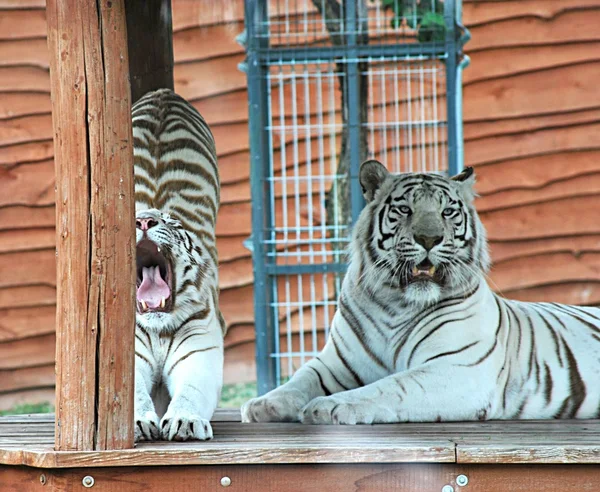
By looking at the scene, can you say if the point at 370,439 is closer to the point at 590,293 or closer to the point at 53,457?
the point at 53,457

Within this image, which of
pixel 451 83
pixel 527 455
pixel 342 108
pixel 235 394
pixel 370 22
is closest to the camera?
pixel 527 455

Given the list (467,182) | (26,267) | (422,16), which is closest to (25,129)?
(26,267)

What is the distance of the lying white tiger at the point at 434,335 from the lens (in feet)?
8.17

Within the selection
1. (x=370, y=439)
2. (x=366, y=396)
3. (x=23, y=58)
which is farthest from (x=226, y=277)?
(x=370, y=439)

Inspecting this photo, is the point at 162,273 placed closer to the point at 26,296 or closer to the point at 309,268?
the point at 309,268

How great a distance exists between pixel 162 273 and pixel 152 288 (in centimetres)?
5

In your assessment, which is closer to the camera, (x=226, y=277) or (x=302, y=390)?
(x=302, y=390)

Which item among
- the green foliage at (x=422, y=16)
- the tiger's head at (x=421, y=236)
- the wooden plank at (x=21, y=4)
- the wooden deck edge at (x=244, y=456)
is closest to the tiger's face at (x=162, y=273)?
the tiger's head at (x=421, y=236)

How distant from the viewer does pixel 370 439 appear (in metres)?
2.02

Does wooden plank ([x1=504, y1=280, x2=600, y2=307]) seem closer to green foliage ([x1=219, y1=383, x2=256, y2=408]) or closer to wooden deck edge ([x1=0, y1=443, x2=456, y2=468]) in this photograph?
green foliage ([x1=219, y1=383, x2=256, y2=408])

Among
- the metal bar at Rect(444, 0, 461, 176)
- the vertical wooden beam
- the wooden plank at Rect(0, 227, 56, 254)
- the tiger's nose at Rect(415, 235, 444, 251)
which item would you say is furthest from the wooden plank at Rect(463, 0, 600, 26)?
the tiger's nose at Rect(415, 235, 444, 251)

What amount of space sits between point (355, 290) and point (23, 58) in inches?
106

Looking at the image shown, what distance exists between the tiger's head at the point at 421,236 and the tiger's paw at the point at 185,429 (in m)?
0.77

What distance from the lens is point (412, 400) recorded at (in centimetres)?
242
